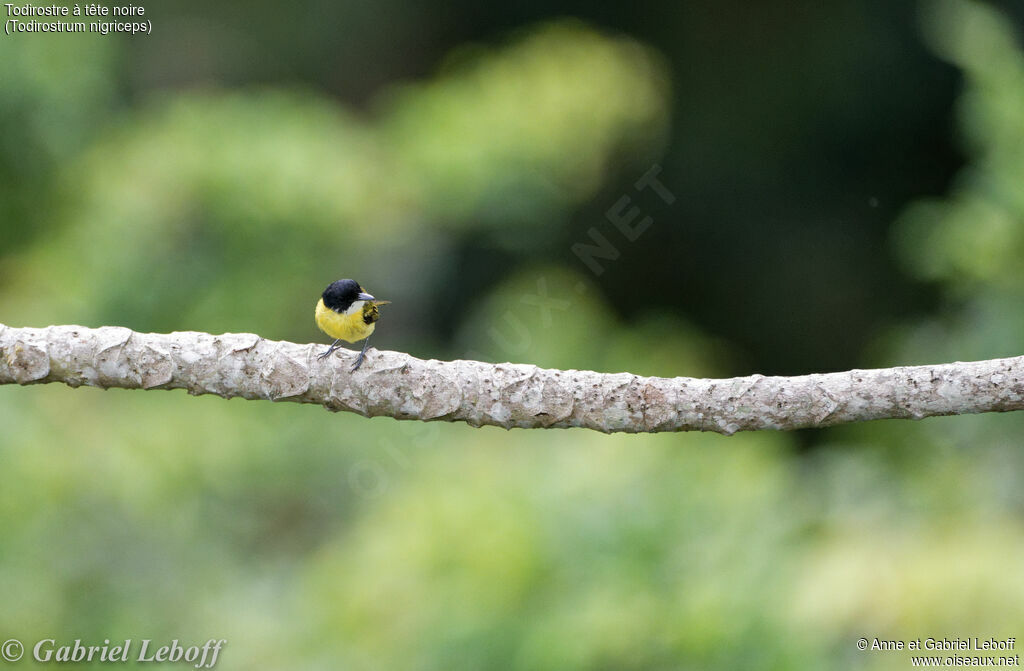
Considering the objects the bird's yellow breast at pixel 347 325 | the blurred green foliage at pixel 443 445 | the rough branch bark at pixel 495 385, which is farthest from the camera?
the blurred green foliage at pixel 443 445

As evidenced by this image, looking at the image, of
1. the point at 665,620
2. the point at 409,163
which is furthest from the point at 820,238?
the point at 665,620

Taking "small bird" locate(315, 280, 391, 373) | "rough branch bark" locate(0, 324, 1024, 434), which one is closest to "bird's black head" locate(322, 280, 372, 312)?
"small bird" locate(315, 280, 391, 373)

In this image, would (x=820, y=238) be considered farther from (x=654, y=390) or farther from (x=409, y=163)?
(x=654, y=390)

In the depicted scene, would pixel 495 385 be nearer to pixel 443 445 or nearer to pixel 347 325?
pixel 347 325

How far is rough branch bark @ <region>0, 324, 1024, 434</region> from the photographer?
1117 millimetres

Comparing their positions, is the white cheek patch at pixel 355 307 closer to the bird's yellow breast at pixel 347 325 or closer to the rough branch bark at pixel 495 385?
the bird's yellow breast at pixel 347 325

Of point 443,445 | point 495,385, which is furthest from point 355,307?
point 443,445

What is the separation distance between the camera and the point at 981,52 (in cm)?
279

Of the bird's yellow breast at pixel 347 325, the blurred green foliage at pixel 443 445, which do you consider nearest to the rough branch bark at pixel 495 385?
the bird's yellow breast at pixel 347 325

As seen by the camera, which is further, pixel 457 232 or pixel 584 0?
pixel 584 0

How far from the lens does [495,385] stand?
1171mm

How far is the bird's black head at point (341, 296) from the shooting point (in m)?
1.51

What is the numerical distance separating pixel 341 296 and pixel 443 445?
5.84ft

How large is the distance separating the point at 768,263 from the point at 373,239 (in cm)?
183
